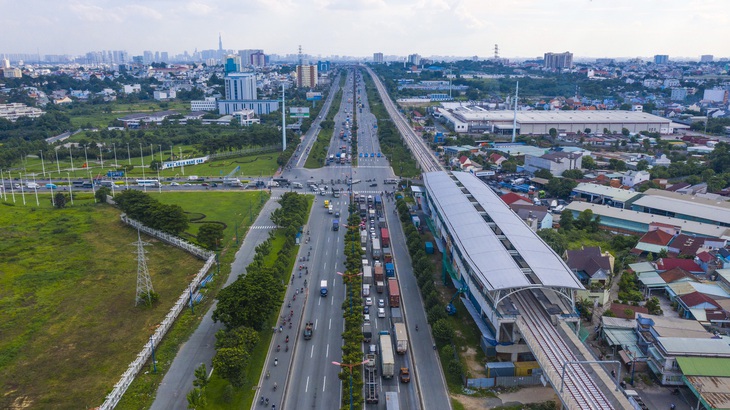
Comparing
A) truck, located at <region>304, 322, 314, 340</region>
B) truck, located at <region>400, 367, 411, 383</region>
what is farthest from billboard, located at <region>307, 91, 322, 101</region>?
truck, located at <region>400, 367, 411, 383</region>

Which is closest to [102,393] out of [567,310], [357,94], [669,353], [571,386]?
[571,386]

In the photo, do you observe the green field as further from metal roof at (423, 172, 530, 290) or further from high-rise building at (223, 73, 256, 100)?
high-rise building at (223, 73, 256, 100)

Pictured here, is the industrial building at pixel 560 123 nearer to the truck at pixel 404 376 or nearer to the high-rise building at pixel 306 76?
the truck at pixel 404 376

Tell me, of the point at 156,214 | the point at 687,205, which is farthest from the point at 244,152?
the point at 687,205

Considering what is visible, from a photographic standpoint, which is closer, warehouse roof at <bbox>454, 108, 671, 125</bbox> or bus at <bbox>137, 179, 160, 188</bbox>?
bus at <bbox>137, 179, 160, 188</bbox>

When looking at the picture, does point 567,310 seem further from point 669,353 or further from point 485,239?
point 485,239

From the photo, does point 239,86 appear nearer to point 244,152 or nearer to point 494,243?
point 244,152
